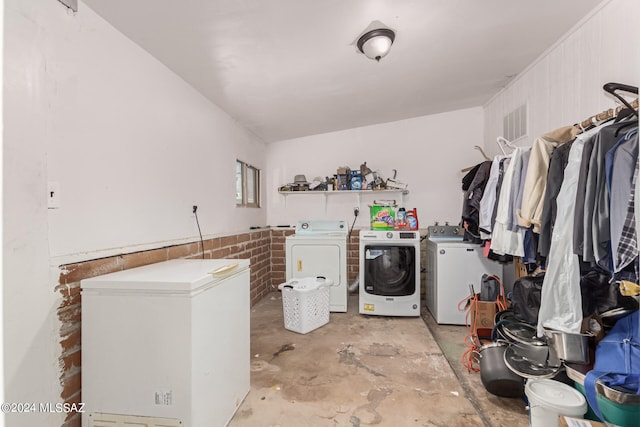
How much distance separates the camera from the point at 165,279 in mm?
1342

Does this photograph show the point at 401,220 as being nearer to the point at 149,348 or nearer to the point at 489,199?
the point at 489,199

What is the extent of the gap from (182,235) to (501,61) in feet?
10.1

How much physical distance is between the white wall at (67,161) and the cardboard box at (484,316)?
2.61 meters

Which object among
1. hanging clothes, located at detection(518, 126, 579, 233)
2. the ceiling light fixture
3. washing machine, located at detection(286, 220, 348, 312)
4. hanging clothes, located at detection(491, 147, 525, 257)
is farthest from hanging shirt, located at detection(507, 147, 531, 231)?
washing machine, located at detection(286, 220, 348, 312)

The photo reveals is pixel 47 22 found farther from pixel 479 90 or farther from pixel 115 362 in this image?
pixel 479 90

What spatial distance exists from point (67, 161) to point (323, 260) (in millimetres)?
2474

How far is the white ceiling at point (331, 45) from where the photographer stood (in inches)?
62.0

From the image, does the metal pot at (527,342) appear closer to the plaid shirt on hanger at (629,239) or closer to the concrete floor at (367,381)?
the concrete floor at (367,381)

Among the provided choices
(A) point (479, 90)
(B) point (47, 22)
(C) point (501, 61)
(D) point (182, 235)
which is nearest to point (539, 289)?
(C) point (501, 61)

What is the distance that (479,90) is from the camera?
3158 millimetres

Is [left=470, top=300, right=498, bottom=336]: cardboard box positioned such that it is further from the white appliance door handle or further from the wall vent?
the white appliance door handle

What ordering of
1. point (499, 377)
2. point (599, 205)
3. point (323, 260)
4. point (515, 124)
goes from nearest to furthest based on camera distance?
point (599, 205) < point (499, 377) < point (515, 124) < point (323, 260)

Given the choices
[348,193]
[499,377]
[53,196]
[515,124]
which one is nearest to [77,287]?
[53,196]

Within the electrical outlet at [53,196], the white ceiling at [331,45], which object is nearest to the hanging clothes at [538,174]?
the white ceiling at [331,45]
